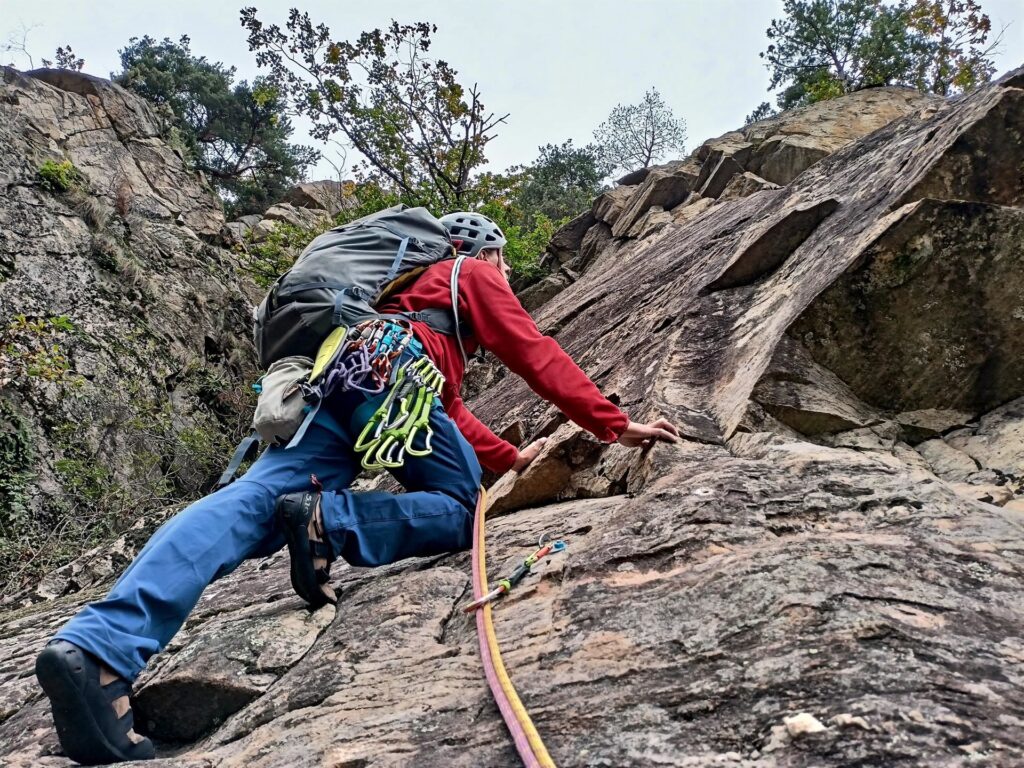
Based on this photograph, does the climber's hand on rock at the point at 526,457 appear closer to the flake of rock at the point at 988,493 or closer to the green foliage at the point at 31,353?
the flake of rock at the point at 988,493

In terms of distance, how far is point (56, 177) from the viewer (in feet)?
38.0

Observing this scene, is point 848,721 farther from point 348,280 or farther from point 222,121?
point 222,121

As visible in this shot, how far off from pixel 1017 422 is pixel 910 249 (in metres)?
0.98

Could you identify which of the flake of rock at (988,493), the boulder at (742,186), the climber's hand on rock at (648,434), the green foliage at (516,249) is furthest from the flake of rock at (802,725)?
the green foliage at (516,249)

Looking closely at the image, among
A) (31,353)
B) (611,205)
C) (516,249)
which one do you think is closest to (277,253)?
(516,249)

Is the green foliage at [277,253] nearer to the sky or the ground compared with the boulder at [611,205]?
nearer to the sky

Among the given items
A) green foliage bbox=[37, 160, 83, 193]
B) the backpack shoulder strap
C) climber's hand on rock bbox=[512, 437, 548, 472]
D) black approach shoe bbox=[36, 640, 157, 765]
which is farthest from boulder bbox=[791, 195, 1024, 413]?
green foliage bbox=[37, 160, 83, 193]

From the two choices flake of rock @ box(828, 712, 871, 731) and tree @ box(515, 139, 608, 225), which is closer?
flake of rock @ box(828, 712, 871, 731)

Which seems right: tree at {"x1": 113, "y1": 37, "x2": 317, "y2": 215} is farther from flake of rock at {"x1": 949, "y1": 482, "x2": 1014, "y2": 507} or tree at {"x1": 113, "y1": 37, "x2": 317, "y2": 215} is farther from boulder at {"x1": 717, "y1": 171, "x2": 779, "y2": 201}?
flake of rock at {"x1": 949, "y1": 482, "x2": 1014, "y2": 507}

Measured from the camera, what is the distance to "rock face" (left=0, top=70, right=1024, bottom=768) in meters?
1.56

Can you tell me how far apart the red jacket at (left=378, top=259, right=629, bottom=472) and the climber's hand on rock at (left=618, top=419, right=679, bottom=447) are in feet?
0.20

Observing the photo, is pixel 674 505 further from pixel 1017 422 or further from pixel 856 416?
pixel 1017 422

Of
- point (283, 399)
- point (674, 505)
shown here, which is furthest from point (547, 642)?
point (283, 399)

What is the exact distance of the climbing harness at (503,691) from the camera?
5.17 ft
